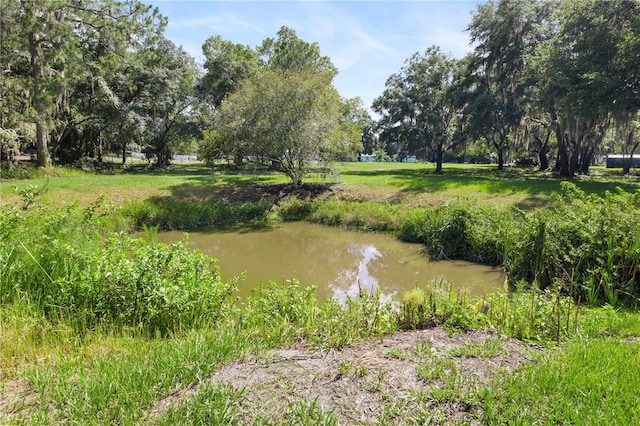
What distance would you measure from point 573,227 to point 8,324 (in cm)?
895

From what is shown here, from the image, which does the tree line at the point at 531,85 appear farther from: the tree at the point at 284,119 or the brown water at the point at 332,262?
the brown water at the point at 332,262

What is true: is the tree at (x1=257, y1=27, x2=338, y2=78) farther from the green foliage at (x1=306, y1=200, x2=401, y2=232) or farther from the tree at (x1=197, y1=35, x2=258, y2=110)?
the green foliage at (x1=306, y1=200, x2=401, y2=232)

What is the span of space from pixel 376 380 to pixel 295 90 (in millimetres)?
15016

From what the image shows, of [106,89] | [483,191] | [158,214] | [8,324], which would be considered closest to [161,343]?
[8,324]

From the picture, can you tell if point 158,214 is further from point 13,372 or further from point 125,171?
point 125,171

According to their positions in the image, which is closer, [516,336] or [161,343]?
[161,343]

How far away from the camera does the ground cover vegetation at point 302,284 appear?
269 centimetres

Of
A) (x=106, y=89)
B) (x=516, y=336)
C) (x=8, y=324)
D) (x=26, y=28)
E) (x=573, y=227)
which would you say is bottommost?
(x=516, y=336)

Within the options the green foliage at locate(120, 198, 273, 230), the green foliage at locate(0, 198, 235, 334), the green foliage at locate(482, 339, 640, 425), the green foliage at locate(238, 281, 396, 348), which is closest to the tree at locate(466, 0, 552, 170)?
the green foliage at locate(120, 198, 273, 230)

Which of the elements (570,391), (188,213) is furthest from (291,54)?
(570,391)

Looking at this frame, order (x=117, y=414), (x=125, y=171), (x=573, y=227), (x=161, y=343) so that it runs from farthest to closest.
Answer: (x=125, y=171)
(x=573, y=227)
(x=161, y=343)
(x=117, y=414)

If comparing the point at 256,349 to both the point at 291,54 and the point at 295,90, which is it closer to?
the point at 295,90

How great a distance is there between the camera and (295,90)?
53.3 ft

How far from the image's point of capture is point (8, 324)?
3453 millimetres
